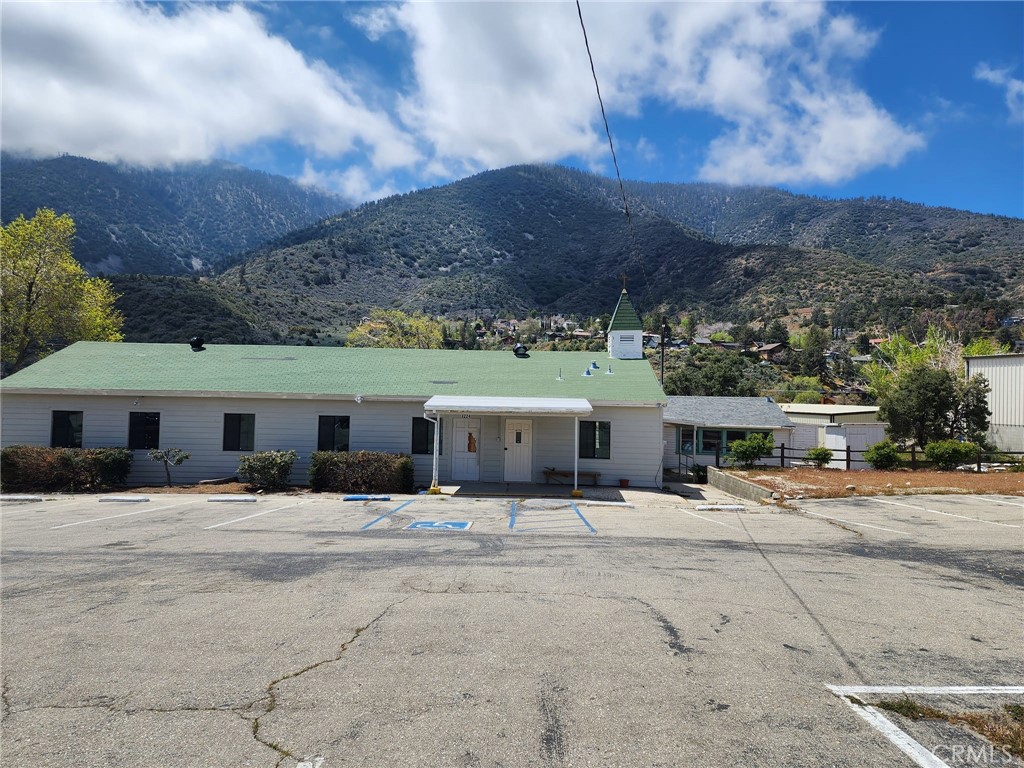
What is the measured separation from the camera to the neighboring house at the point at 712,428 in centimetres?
2848

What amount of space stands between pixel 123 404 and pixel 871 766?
2099cm

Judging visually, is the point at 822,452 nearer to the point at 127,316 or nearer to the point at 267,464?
the point at 267,464

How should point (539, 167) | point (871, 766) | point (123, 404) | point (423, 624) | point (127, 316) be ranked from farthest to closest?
point (539, 167)
point (127, 316)
point (123, 404)
point (423, 624)
point (871, 766)

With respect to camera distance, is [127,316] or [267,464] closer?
[267,464]

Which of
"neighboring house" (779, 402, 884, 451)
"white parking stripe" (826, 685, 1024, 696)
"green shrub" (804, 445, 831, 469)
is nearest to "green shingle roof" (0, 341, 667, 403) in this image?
"green shrub" (804, 445, 831, 469)

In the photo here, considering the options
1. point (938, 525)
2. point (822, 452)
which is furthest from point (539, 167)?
point (938, 525)

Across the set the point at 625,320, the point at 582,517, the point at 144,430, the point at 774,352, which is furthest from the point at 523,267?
the point at 582,517

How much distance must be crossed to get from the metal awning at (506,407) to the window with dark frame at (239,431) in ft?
19.5

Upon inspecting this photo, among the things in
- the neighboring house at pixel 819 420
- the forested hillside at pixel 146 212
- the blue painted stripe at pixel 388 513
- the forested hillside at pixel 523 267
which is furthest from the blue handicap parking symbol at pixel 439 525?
the forested hillside at pixel 146 212

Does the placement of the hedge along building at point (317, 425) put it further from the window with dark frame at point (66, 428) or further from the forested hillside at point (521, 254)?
the forested hillside at point (521, 254)

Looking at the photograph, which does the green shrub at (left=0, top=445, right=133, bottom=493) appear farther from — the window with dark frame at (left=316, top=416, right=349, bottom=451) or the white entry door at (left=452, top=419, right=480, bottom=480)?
the white entry door at (left=452, top=419, right=480, bottom=480)

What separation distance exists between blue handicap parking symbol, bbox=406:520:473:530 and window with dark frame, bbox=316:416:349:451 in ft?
25.7

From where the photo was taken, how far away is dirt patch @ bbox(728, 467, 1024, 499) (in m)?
16.0

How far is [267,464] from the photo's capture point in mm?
16547
